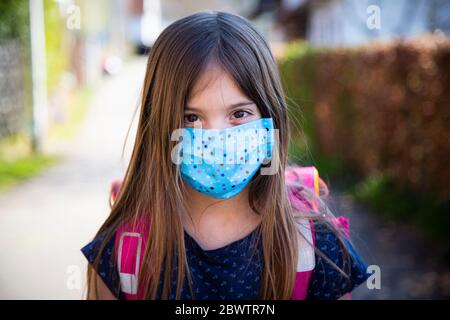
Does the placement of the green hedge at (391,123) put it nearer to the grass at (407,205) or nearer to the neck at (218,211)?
the grass at (407,205)

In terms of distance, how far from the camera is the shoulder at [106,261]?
1.76m

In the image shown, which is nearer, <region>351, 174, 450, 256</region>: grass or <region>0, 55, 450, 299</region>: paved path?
<region>0, 55, 450, 299</region>: paved path

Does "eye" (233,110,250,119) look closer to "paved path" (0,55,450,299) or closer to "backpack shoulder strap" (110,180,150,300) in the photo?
"backpack shoulder strap" (110,180,150,300)

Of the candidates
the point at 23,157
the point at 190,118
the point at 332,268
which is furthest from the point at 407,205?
the point at 23,157

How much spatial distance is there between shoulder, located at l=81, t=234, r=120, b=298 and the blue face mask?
0.32 m

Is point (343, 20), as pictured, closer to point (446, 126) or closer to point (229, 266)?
point (446, 126)

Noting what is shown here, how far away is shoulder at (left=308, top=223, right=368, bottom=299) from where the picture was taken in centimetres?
174

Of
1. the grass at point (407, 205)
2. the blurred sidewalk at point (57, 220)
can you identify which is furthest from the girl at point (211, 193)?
the grass at point (407, 205)

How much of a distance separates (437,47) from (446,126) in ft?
2.15

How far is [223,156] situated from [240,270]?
1.15ft

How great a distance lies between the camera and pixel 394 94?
5449mm

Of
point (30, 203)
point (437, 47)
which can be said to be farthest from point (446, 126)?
point (30, 203)

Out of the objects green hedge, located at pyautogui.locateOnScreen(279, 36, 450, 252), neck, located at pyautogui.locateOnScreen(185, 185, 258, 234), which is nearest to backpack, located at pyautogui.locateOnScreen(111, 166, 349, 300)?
neck, located at pyautogui.locateOnScreen(185, 185, 258, 234)

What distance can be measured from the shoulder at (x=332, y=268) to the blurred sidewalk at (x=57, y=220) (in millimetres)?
815
